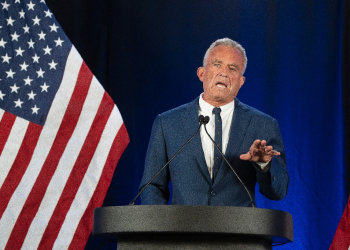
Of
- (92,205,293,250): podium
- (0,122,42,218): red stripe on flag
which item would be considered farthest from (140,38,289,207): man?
(0,122,42,218): red stripe on flag

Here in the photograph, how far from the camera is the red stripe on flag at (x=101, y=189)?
9.25 feet

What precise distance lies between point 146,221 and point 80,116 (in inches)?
71.2

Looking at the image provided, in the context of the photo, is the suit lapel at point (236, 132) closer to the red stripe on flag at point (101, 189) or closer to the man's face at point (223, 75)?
the man's face at point (223, 75)

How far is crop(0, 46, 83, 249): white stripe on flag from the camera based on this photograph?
2.68 meters

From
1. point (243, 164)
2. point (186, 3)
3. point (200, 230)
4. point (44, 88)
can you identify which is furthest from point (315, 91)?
point (200, 230)

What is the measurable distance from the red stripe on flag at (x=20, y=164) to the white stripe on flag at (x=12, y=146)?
2cm

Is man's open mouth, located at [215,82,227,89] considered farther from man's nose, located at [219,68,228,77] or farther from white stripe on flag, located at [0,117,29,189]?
white stripe on flag, located at [0,117,29,189]

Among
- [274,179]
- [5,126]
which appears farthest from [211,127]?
[5,126]

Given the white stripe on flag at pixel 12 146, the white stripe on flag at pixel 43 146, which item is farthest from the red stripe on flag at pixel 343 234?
the white stripe on flag at pixel 12 146

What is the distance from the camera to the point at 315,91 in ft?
9.67

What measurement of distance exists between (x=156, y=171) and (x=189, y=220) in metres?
0.75

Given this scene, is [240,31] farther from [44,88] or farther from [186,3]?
[44,88]

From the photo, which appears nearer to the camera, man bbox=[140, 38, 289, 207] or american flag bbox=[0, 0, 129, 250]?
man bbox=[140, 38, 289, 207]

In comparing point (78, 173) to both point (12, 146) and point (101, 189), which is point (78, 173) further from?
point (12, 146)
